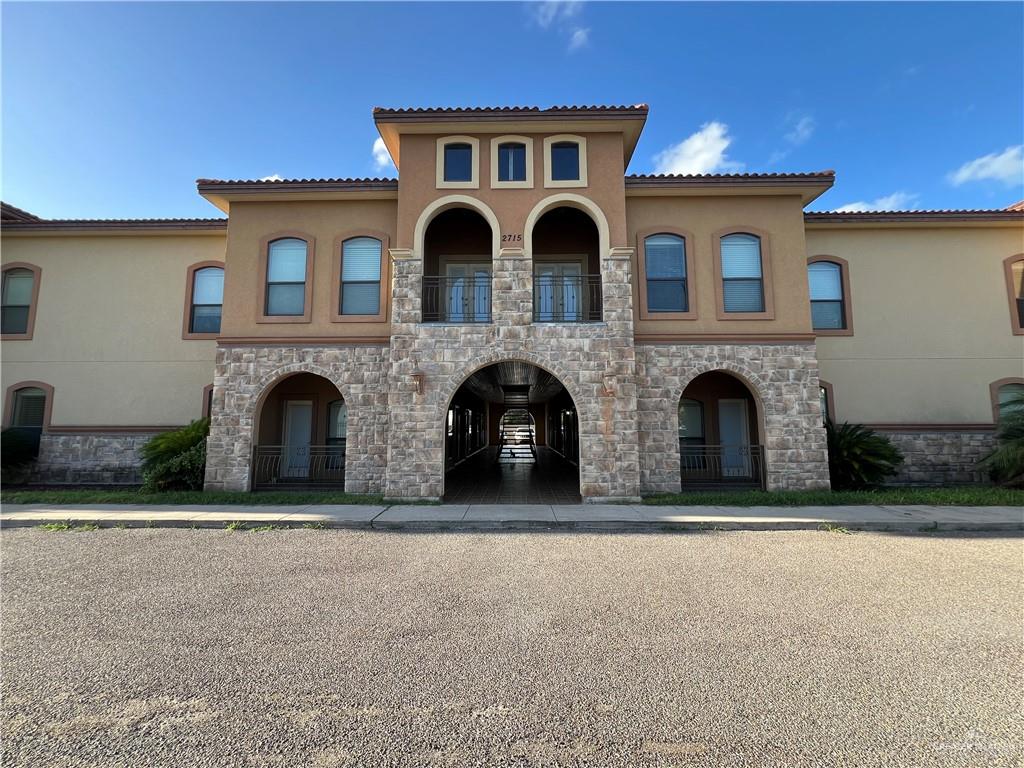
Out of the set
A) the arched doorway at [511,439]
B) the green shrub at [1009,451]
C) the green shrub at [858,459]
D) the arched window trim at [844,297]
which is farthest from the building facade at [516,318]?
the green shrub at [858,459]

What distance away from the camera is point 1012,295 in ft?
45.0

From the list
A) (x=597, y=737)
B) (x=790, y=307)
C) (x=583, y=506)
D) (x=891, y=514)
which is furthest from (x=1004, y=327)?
(x=597, y=737)

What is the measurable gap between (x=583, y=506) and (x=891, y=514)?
5.84 m

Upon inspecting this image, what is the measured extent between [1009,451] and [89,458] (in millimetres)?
24288

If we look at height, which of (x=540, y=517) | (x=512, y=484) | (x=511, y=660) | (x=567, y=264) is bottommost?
(x=511, y=660)

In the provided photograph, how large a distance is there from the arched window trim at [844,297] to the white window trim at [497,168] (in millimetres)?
8474

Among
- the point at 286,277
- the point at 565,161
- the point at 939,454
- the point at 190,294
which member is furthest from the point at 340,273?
the point at 939,454

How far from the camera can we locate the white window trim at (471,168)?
455 inches

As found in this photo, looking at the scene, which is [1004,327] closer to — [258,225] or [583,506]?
[583,506]

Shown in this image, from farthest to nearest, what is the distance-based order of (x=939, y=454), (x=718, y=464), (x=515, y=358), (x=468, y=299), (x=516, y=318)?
(x=718, y=464), (x=939, y=454), (x=468, y=299), (x=516, y=318), (x=515, y=358)

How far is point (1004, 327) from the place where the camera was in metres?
13.6

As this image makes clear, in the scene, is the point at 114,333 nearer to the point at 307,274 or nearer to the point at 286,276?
the point at 286,276

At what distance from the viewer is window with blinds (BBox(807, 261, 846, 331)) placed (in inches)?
537

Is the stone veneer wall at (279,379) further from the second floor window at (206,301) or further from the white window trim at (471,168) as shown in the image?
the white window trim at (471,168)
